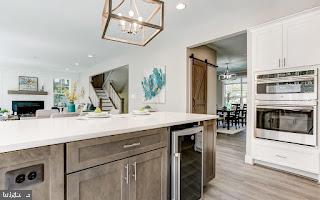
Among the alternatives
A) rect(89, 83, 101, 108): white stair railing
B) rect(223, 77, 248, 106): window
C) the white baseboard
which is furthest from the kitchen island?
rect(223, 77, 248, 106): window

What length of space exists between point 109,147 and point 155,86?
4.13 m

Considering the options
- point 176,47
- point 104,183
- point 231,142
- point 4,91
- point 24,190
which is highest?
point 176,47

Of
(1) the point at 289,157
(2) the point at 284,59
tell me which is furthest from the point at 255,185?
(2) the point at 284,59

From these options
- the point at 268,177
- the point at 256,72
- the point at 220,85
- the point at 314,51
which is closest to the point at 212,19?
the point at 256,72

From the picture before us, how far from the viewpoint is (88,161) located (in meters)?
1.12

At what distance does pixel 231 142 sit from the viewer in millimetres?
4809

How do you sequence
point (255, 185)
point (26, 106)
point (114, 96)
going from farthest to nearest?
point (26, 106)
point (114, 96)
point (255, 185)

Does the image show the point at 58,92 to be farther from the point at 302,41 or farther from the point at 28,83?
the point at 302,41

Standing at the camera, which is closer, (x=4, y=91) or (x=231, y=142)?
(x=231, y=142)

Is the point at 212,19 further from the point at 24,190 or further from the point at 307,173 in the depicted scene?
the point at 24,190

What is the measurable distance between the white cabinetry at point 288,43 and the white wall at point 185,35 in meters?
0.21

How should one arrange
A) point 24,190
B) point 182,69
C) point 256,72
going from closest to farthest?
point 24,190, point 256,72, point 182,69

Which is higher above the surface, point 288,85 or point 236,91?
point 236,91

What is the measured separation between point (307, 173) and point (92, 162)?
2.98 meters
